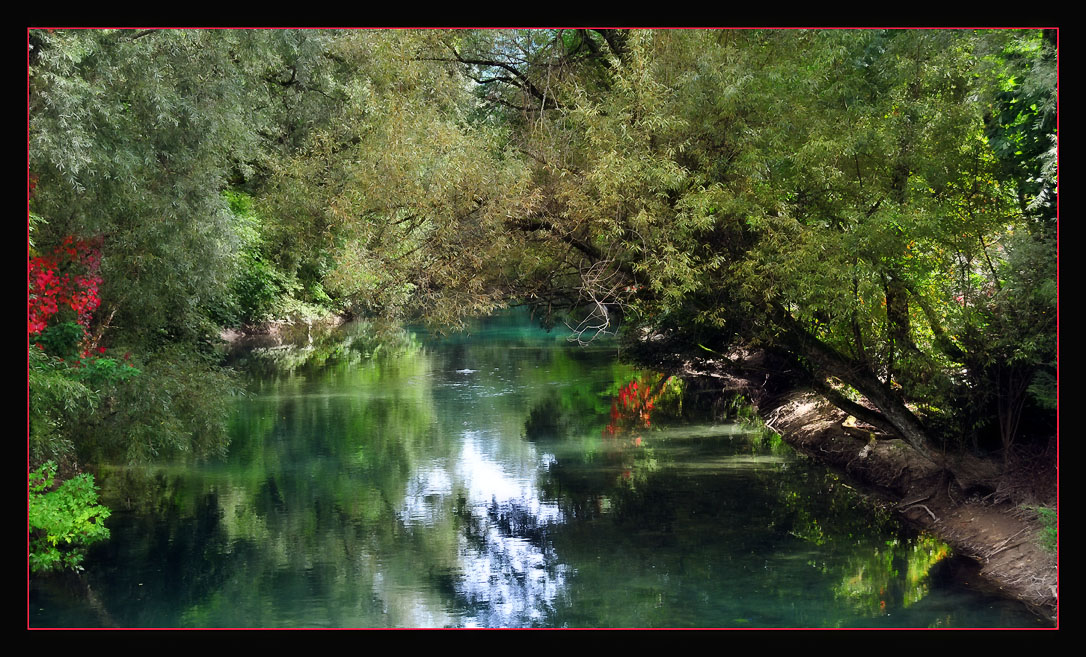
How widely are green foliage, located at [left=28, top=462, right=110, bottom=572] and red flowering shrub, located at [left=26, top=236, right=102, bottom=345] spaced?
235 cm

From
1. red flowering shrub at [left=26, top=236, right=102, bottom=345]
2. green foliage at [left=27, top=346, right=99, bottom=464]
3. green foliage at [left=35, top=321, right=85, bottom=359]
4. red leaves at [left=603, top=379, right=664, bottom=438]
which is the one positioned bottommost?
red leaves at [left=603, top=379, right=664, bottom=438]

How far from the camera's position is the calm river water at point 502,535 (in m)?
13.2

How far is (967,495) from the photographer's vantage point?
16094mm

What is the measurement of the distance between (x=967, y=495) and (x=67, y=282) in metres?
14.3

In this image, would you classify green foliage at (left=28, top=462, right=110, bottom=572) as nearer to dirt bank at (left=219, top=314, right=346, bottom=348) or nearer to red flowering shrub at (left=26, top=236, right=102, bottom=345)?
red flowering shrub at (left=26, top=236, right=102, bottom=345)

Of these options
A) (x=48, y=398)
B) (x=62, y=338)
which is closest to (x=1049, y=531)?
(x=48, y=398)

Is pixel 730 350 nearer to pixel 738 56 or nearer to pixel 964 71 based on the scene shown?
pixel 738 56

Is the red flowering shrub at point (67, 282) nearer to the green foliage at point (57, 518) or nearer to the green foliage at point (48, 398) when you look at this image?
the green foliage at point (48, 398)

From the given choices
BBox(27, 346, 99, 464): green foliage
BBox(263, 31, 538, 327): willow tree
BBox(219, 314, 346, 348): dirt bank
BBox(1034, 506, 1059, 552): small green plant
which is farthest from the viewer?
BBox(219, 314, 346, 348): dirt bank

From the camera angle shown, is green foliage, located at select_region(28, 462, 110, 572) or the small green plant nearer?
the small green plant

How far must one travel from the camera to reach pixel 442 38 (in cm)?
2055

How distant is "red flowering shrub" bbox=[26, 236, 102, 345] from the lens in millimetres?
15109

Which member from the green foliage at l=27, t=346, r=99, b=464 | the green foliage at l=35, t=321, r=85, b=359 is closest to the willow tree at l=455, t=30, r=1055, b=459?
the green foliage at l=35, t=321, r=85, b=359

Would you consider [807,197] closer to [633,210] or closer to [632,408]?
[633,210]
